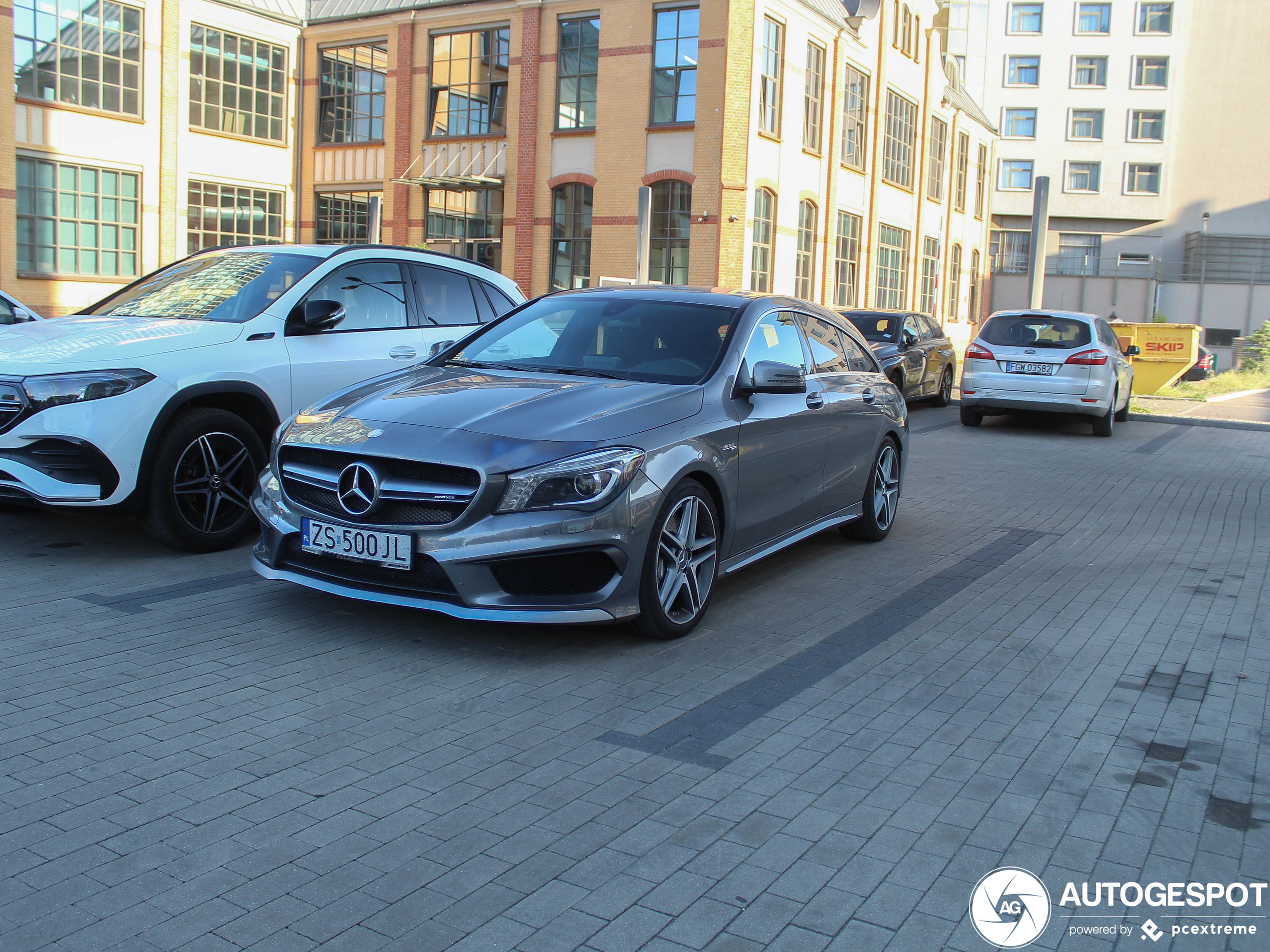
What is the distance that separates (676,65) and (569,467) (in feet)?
79.2

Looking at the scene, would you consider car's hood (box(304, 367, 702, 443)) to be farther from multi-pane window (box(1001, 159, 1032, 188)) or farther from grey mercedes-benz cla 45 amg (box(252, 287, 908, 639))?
multi-pane window (box(1001, 159, 1032, 188))

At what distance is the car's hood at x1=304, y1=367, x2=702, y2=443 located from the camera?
16.3ft

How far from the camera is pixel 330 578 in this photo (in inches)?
198

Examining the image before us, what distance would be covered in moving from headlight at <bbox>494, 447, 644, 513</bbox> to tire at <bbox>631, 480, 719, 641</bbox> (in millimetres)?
318

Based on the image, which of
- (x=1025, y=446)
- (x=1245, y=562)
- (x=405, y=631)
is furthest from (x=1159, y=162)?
(x=405, y=631)

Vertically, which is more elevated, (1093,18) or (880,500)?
(1093,18)

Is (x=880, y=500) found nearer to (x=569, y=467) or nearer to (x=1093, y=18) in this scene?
(x=569, y=467)

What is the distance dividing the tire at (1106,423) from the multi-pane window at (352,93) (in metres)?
22.3

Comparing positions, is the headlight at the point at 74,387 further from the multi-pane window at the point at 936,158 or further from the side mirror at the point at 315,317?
the multi-pane window at the point at 936,158

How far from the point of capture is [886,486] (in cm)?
778

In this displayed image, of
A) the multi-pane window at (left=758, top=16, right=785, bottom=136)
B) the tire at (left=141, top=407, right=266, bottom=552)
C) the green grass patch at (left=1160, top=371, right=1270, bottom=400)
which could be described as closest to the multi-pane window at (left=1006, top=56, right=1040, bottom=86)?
the green grass patch at (left=1160, top=371, right=1270, bottom=400)

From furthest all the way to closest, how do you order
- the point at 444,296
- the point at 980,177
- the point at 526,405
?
the point at 980,177 < the point at 444,296 < the point at 526,405

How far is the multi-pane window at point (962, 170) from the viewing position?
42.8 m

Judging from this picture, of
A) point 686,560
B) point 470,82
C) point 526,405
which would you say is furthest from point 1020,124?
point 526,405
